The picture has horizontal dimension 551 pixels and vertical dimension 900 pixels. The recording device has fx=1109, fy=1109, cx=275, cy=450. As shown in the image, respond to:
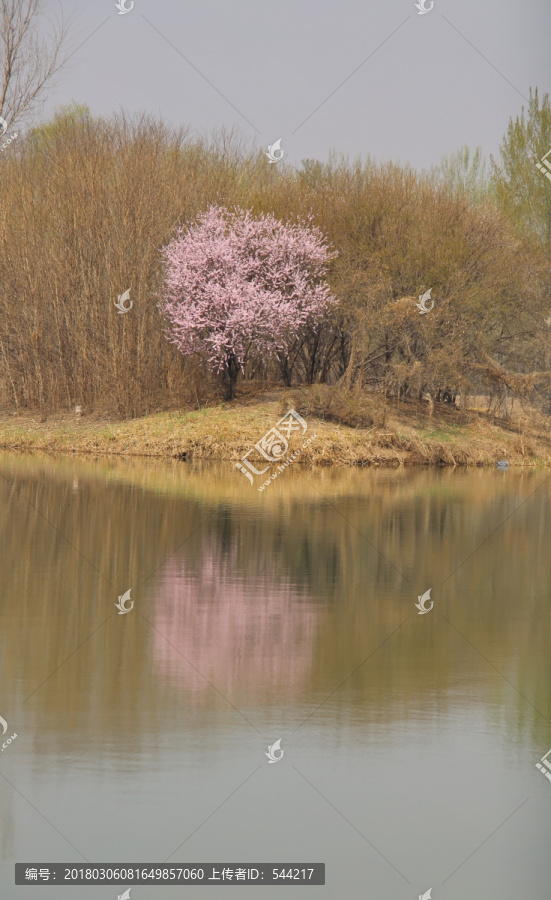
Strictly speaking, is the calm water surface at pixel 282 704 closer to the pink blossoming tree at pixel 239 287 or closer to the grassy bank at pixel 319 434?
the grassy bank at pixel 319 434

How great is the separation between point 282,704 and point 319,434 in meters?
20.3

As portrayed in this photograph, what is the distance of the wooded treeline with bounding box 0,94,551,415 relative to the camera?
3161cm

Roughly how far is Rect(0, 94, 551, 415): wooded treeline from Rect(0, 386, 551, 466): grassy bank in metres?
1.21

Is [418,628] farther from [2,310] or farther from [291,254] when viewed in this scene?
[2,310]

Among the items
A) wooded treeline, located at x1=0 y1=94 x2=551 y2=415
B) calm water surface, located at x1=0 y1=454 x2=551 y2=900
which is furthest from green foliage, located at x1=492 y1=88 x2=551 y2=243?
calm water surface, located at x1=0 y1=454 x2=551 y2=900

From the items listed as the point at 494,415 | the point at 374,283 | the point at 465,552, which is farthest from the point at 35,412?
the point at 465,552

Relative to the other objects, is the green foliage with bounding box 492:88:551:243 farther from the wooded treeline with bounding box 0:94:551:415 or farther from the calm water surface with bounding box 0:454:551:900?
the calm water surface with bounding box 0:454:551:900

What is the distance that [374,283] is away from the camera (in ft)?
103

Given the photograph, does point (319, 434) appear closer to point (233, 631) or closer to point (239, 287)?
point (239, 287)

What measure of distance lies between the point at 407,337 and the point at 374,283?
184 cm

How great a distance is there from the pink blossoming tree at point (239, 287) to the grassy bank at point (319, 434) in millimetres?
1816

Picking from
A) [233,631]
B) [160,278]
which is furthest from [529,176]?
[233,631]

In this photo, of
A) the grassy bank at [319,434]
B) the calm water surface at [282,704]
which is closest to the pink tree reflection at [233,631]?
the calm water surface at [282,704]

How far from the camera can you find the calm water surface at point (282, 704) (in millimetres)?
5863
